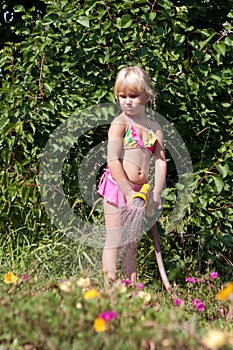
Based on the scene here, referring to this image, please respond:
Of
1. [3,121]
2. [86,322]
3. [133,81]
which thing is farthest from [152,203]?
[86,322]

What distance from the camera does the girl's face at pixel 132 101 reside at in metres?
3.38

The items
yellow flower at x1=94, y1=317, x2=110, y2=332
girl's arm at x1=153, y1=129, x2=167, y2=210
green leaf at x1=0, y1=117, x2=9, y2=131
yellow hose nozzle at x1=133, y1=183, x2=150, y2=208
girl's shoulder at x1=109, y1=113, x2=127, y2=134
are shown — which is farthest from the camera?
green leaf at x1=0, y1=117, x2=9, y2=131

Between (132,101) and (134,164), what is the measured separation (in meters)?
0.37

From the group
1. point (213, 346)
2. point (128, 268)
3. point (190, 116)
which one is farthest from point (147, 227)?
point (213, 346)

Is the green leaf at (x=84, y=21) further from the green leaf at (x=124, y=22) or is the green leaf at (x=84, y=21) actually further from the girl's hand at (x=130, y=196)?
the girl's hand at (x=130, y=196)

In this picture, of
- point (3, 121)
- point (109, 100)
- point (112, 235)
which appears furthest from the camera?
point (3, 121)

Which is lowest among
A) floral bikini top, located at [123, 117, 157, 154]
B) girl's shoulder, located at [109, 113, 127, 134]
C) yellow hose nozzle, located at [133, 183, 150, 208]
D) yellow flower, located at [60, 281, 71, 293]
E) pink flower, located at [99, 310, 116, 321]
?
yellow hose nozzle, located at [133, 183, 150, 208]

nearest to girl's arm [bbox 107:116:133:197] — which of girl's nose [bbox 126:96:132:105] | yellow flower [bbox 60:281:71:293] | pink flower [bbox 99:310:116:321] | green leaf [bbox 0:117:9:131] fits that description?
girl's nose [bbox 126:96:132:105]

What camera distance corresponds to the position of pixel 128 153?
A: 11.4 ft

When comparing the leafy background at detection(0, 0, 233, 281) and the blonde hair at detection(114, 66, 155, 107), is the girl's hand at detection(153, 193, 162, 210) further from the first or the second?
the blonde hair at detection(114, 66, 155, 107)

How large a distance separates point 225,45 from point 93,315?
87.9 inches

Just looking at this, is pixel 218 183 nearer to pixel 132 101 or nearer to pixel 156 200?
pixel 156 200

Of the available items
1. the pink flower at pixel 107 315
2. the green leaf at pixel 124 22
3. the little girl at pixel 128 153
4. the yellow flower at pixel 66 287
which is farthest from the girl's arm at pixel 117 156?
the pink flower at pixel 107 315

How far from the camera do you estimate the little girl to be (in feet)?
11.1
